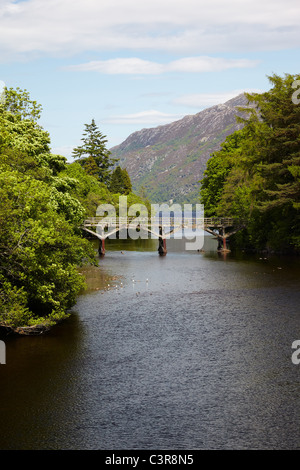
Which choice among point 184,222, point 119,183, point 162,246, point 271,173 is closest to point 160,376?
point 271,173

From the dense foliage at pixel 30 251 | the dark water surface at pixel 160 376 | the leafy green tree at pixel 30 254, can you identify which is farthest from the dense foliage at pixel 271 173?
the leafy green tree at pixel 30 254

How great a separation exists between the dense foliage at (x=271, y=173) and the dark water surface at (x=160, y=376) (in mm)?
25280

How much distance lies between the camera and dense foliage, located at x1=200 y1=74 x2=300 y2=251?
65.8 metres

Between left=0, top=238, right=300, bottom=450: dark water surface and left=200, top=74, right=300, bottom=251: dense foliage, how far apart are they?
2528 centimetres

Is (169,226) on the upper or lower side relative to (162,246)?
upper

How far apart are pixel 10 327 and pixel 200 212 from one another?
73.1 meters

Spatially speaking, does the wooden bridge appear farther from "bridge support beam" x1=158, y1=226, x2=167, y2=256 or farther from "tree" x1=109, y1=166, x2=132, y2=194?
"tree" x1=109, y1=166, x2=132, y2=194

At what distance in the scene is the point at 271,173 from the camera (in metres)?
68.4

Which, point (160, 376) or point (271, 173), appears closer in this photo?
point (160, 376)

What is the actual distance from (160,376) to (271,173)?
162 feet

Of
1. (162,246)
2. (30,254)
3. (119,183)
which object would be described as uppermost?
(119,183)

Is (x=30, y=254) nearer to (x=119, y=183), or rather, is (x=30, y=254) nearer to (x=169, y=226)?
(x=169, y=226)

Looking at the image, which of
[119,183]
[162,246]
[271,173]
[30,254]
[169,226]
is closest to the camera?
[30,254]

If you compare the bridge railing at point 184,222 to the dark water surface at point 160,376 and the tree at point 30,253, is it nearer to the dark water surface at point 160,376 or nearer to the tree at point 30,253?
the dark water surface at point 160,376
